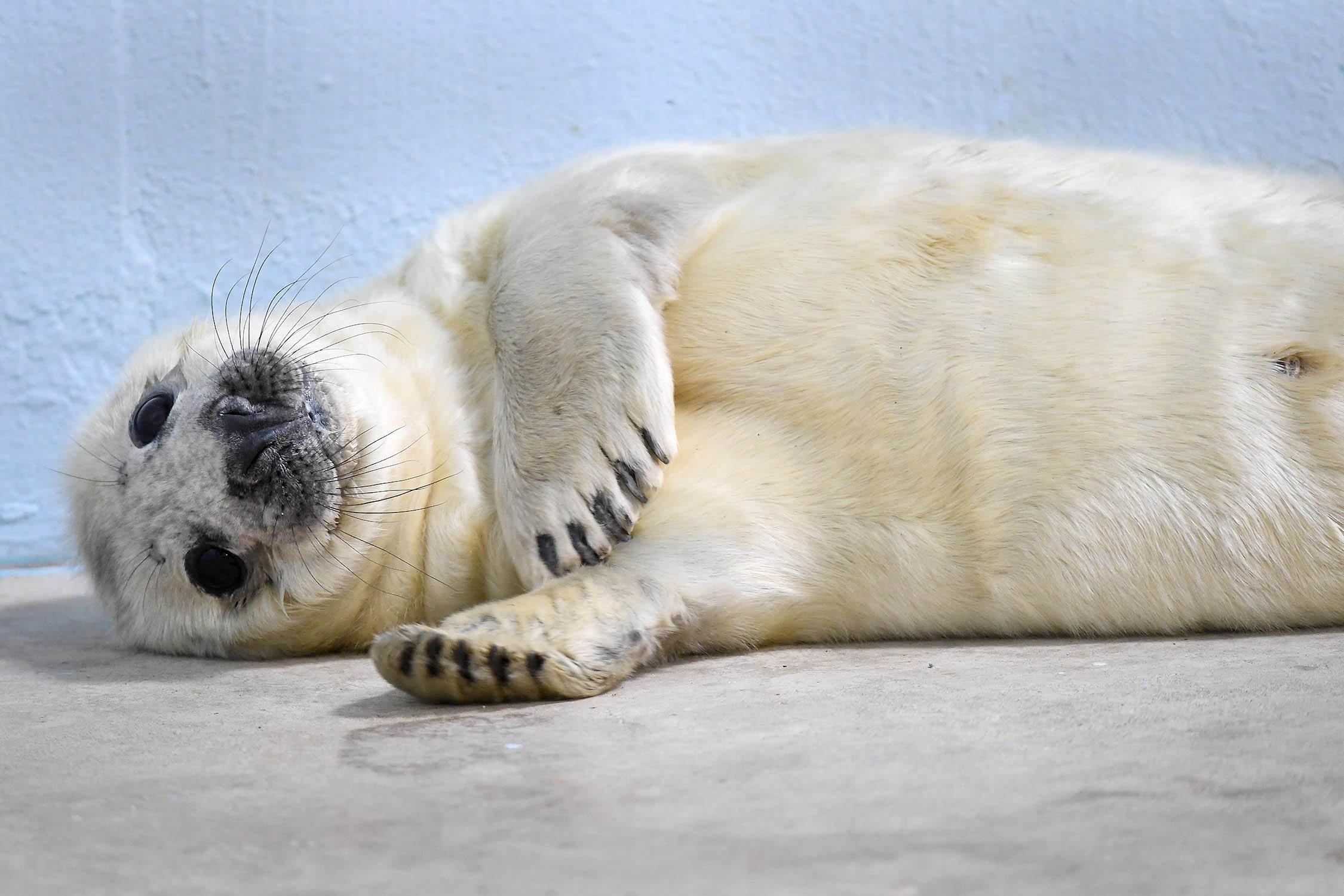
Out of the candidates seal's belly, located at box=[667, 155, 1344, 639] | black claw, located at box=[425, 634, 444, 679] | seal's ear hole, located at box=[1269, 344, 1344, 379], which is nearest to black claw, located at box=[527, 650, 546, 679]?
black claw, located at box=[425, 634, 444, 679]

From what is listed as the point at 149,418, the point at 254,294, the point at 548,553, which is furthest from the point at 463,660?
the point at 254,294

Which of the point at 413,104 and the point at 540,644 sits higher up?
the point at 413,104

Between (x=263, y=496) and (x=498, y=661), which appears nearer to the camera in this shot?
(x=498, y=661)

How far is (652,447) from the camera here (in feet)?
7.09

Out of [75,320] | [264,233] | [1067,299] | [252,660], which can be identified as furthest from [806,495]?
[75,320]

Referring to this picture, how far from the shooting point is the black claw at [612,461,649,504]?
2146 millimetres

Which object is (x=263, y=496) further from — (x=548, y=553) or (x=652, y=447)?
(x=652, y=447)

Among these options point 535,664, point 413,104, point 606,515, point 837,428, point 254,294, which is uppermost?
point 413,104

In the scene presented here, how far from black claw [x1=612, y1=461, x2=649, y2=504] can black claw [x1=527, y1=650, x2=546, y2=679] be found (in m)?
0.41

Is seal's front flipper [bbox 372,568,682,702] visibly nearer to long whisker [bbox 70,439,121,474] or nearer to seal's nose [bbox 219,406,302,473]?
seal's nose [bbox 219,406,302,473]

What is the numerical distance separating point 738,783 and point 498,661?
0.60 metres

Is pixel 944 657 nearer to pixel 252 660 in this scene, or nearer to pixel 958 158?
pixel 958 158

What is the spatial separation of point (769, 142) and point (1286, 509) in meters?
1.26

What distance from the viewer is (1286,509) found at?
2.05 meters
